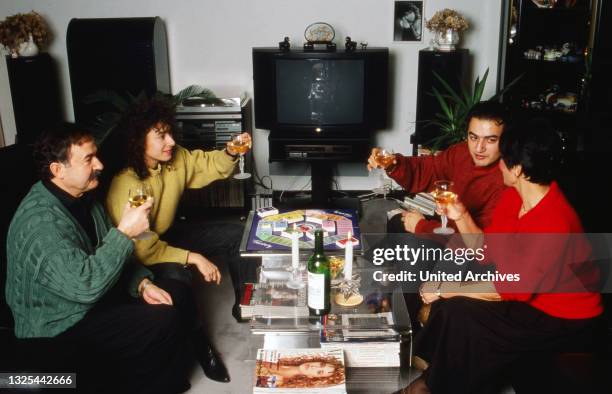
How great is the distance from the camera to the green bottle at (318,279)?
1.84 meters

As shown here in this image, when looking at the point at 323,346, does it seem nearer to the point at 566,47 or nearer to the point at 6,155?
the point at 6,155

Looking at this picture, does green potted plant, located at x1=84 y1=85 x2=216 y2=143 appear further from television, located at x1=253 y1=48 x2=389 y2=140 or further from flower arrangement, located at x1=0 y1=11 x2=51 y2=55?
flower arrangement, located at x1=0 y1=11 x2=51 y2=55

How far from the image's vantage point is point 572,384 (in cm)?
164

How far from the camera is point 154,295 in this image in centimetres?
213

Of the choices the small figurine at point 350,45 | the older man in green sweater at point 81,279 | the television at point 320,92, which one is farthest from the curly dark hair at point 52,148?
the small figurine at point 350,45

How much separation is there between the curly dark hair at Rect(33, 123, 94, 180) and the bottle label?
0.87 m

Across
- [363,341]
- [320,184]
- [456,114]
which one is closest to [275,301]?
[363,341]

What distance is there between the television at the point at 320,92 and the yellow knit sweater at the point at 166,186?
4.42 ft

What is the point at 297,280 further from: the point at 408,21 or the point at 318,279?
the point at 408,21

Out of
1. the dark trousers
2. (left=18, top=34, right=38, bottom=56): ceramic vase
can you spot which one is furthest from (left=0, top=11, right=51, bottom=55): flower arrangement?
the dark trousers

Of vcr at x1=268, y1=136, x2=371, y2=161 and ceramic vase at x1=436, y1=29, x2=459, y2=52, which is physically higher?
ceramic vase at x1=436, y1=29, x2=459, y2=52

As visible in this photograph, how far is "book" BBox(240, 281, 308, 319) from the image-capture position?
78.5 inches

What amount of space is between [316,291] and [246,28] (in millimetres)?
2770

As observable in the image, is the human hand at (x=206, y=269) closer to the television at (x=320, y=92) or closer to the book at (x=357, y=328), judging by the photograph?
the book at (x=357, y=328)
